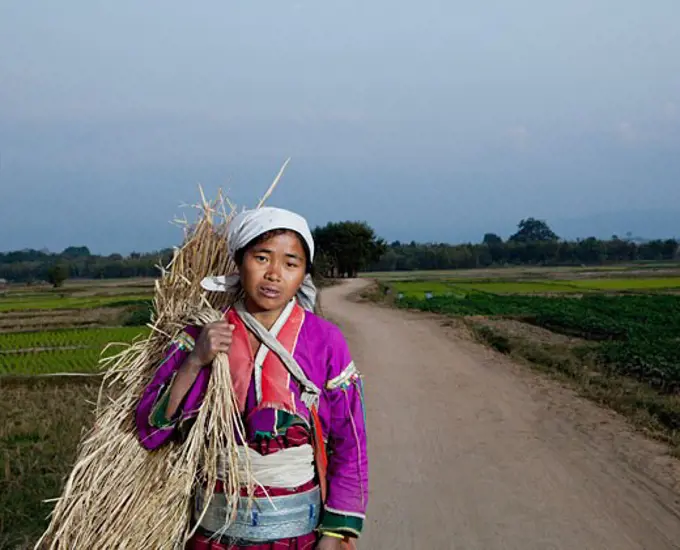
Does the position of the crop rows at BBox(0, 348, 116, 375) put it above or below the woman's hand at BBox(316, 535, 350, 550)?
below

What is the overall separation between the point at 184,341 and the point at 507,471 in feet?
13.3

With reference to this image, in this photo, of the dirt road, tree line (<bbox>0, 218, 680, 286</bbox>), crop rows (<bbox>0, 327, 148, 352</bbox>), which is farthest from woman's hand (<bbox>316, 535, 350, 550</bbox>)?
tree line (<bbox>0, 218, 680, 286</bbox>)

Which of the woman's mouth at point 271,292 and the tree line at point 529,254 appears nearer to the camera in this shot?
the woman's mouth at point 271,292

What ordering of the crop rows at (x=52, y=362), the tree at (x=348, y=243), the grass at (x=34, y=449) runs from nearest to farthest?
→ the grass at (x=34, y=449) → the crop rows at (x=52, y=362) → the tree at (x=348, y=243)

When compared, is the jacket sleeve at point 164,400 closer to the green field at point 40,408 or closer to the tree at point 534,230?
the green field at point 40,408

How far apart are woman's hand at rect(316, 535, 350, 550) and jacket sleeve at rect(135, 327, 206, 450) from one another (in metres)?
0.46

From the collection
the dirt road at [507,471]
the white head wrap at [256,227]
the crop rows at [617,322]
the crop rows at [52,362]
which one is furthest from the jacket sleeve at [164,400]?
the crop rows at [52,362]

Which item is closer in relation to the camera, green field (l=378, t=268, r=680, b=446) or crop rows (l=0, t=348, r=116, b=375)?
green field (l=378, t=268, r=680, b=446)

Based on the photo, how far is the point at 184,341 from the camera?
1852 millimetres

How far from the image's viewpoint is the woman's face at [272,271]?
181 cm

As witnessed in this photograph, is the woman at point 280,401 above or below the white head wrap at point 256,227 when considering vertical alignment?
below

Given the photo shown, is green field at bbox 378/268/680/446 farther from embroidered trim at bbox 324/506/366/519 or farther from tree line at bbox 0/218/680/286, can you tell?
tree line at bbox 0/218/680/286

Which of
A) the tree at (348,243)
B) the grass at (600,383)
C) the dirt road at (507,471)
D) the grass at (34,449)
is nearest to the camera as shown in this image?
the grass at (34,449)

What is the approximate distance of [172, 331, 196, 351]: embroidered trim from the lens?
1831 millimetres
